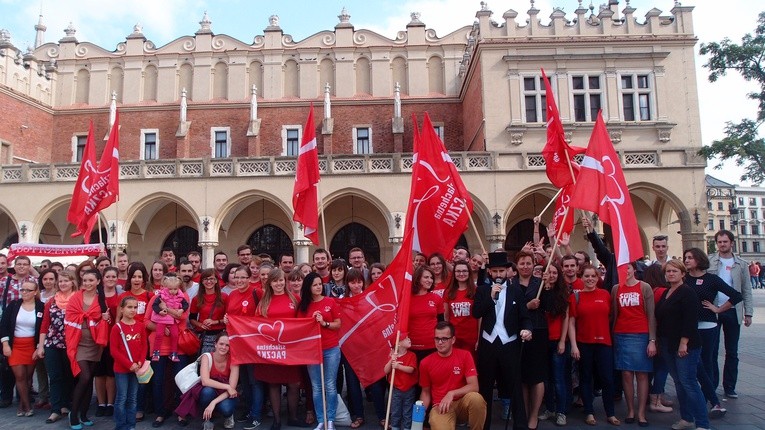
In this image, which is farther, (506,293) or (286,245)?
(286,245)

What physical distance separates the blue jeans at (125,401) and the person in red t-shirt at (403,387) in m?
2.82

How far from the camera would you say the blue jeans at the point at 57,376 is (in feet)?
20.7

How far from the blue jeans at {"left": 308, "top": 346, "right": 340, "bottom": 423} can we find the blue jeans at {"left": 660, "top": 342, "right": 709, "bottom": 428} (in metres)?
3.75

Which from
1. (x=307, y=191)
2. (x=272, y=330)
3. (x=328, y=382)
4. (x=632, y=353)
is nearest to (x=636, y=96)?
(x=307, y=191)

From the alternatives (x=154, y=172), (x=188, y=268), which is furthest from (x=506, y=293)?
(x=154, y=172)

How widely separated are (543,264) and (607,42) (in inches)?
644

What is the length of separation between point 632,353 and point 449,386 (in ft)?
7.57

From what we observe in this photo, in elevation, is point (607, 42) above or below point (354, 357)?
above

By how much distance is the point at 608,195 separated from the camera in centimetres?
625

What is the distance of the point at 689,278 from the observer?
6.32 metres

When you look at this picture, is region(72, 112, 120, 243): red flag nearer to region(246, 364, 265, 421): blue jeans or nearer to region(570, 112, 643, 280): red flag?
region(246, 364, 265, 421): blue jeans

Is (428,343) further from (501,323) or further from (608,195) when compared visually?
(608,195)

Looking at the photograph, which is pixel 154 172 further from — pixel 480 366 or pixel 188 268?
pixel 480 366

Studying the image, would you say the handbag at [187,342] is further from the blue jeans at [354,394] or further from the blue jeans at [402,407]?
the blue jeans at [402,407]
